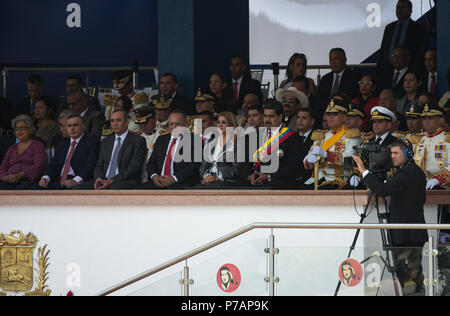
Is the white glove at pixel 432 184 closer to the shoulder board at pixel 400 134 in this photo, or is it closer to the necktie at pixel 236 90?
the shoulder board at pixel 400 134

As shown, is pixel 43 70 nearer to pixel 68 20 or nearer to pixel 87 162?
pixel 68 20

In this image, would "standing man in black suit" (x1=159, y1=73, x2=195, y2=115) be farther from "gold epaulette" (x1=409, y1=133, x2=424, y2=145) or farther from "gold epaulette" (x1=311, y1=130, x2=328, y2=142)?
"gold epaulette" (x1=409, y1=133, x2=424, y2=145)

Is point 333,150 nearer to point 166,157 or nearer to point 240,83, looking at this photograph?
point 166,157

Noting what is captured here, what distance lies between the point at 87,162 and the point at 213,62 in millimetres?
2792

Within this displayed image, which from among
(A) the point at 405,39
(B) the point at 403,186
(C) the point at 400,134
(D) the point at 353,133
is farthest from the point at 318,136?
(A) the point at 405,39

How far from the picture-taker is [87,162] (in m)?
11.0

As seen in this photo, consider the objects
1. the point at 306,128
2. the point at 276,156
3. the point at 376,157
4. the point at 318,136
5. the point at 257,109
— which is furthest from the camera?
the point at 306,128

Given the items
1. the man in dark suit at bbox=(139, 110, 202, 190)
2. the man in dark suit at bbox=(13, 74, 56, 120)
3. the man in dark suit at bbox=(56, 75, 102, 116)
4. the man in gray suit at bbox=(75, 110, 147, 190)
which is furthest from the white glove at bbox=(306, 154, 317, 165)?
the man in dark suit at bbox=(13, 74, 56, 120)

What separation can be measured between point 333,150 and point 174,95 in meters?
2.47

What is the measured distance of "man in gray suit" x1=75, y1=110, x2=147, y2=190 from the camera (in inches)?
423

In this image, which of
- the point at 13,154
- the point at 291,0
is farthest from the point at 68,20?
the point at 13,154

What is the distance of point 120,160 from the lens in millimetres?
10844

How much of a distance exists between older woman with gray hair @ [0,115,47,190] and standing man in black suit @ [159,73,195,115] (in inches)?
62.9

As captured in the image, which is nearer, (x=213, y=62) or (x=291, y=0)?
(x=213, y=62)
